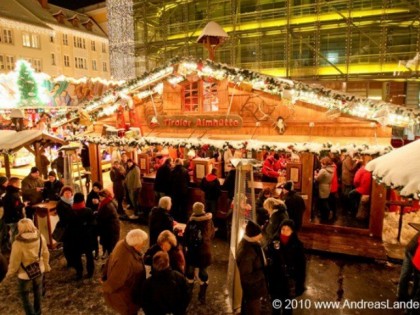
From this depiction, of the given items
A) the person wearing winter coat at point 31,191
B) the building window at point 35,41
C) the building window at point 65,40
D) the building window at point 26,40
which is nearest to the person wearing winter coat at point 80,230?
the person wearing winter coat at point 31,191

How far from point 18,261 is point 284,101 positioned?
6.78 metres

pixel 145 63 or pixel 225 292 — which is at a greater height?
pixel 145 63

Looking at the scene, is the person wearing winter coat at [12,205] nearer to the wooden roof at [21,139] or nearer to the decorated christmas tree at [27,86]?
the wooden roof at [21,139]

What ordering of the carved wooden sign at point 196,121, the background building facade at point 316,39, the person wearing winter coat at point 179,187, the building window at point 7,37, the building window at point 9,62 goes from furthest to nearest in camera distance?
the building window at point 9,62, the building window at point 7,37, the background building facade at point 316,39, the carved wooden sign at point 196,121, the person wearing winter coat at point 179,187

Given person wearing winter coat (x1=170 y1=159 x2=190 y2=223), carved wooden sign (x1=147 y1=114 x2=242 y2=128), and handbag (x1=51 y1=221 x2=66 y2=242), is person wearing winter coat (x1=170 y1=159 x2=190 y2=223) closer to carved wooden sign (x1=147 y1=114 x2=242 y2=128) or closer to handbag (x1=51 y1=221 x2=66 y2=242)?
carved wooden sign (x1=147 y1=114 x2=242 y2=128)

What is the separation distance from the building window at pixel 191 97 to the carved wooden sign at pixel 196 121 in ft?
0.95

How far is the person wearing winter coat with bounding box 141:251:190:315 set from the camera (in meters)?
3.92

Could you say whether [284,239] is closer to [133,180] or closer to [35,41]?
[133,180]

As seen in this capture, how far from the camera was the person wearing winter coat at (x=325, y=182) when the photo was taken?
8.74m

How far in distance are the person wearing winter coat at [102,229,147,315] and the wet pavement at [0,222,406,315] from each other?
1.52 metres

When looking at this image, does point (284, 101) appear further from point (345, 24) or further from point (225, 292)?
point (345, 24)

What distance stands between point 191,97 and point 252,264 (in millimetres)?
6216

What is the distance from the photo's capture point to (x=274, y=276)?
4.79m

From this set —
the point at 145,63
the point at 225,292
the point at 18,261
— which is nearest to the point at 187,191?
the point at 225,292
